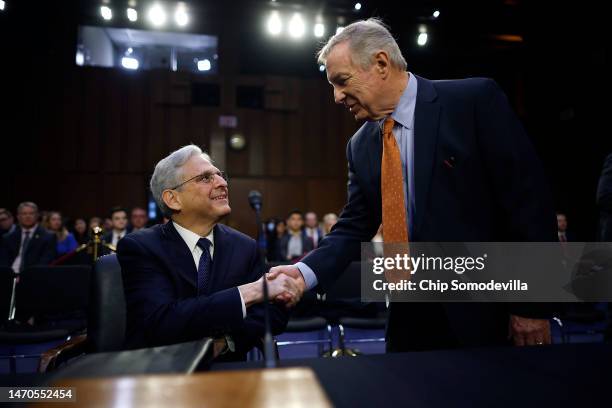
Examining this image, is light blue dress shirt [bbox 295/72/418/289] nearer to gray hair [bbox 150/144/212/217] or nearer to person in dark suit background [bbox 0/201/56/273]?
gray hair [bbox 150/144/212/217]

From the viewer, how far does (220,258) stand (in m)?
1.73

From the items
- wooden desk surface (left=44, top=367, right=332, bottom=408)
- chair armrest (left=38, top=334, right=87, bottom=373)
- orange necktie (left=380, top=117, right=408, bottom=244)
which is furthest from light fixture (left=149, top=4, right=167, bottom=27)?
wooden desk surface (left=44, top=367, right=332, bottom=408)

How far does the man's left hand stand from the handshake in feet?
2.38

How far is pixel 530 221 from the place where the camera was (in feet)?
4.01

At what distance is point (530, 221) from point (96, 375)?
114 centimetres

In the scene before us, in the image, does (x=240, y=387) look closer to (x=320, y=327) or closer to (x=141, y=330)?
(x=141, y=330)

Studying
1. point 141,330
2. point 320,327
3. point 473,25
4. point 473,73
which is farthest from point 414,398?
point 473,73

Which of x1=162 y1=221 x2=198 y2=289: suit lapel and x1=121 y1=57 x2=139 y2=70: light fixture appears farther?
x1=121 y1=57 x2=139 y2=70: light fixture

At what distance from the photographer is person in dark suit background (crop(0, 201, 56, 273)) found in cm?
596

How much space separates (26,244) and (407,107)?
6395 mm

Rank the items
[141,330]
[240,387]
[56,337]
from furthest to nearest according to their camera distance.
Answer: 1. [56,337]
2. [141,330]
3. [240,387]

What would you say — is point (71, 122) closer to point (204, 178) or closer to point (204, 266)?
point (204, 178)

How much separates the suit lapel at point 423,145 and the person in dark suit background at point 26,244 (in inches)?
240

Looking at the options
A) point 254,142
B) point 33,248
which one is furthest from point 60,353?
point 254,142
